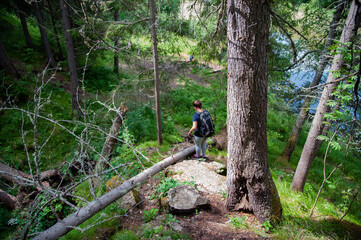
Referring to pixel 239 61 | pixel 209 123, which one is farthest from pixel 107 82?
pixel 239 61

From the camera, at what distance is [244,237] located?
2986mm

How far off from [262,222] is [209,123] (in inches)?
103

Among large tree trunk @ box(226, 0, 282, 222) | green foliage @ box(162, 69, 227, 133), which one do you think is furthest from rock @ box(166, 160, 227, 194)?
green foliage @ box(162, 69, 227, 133)

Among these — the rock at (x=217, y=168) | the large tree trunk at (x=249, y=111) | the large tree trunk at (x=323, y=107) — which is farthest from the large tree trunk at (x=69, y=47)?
the large tree trunk at (x=323, y=107)

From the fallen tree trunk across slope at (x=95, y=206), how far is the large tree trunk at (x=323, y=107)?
3511mm

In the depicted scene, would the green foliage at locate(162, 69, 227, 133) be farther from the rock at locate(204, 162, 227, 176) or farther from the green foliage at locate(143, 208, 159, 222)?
the green foliage at locate(143, 208, 159, 222)

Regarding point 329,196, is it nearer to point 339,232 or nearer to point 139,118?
point 339,232

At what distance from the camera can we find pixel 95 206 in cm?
376

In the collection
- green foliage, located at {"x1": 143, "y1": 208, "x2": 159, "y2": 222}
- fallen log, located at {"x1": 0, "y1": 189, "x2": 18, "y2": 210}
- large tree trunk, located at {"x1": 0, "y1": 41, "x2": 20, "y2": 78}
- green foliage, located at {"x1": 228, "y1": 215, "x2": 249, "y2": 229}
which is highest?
large tree trunk, located at {"x1": 0, "y1": 41, "x2": 20, "y2": 78}

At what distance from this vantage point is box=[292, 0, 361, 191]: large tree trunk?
4051 millimetres

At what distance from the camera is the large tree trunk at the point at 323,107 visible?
405 cm

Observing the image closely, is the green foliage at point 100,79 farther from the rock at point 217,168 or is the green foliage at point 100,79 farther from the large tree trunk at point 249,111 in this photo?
the large tree trunk at point 249,111

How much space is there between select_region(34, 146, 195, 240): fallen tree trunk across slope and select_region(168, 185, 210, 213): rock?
0.75m

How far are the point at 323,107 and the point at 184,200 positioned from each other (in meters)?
3.85
